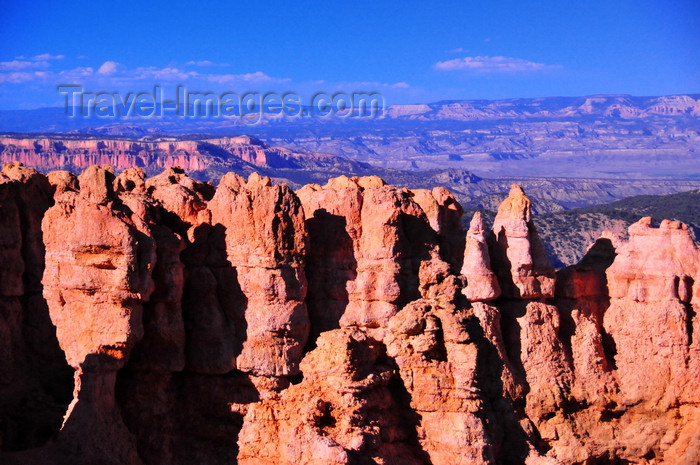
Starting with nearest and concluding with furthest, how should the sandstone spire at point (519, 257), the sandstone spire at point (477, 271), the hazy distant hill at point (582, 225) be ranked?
the sandstone spire at point (477, 271)
the sandstone spire at point (519, 257)
the hazy distant hill at point (582, 225)

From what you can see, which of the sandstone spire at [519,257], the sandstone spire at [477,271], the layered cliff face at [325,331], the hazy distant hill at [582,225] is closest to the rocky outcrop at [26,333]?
the layered cliff face at [325,331]

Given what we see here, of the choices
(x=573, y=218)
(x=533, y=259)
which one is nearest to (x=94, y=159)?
(x=573, y=218)

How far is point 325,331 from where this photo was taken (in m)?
17.3

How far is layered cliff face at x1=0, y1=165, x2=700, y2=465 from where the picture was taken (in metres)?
13.6

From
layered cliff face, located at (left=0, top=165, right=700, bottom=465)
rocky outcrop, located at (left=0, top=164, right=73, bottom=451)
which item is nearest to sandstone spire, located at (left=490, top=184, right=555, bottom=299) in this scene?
layered cliff face, located at (left=0, top=165, right=700, bottom=465)

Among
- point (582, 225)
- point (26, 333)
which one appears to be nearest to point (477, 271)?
point (26, 333)

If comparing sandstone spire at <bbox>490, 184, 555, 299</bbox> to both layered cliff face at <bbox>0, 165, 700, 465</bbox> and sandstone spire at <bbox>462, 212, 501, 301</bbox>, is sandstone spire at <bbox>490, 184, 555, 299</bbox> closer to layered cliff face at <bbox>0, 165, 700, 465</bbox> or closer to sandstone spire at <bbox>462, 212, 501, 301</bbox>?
layered cliff face at <bbox>0, 165, 700, 465</bbox>

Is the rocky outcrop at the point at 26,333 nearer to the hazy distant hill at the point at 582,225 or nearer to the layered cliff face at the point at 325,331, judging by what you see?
the layered cliff face at the point at 325,331

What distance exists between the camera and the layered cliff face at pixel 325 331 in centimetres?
1361

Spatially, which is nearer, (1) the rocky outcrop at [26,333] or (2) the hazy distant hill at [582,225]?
(1) the rocky outcrop at [26,333]

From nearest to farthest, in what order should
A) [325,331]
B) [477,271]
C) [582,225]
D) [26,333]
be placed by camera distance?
[325,331], [26,333], [477,271], [582,225]

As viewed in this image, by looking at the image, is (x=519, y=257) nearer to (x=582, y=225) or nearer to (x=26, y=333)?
(x=26, y=333)

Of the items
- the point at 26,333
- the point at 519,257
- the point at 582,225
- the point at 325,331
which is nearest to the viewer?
the point at 325,331

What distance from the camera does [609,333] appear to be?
22.8 metres
